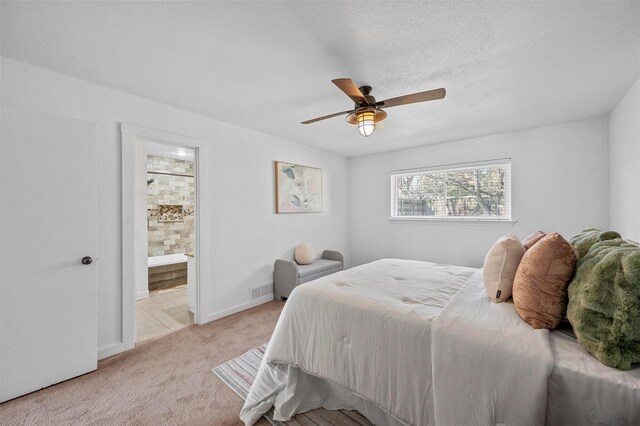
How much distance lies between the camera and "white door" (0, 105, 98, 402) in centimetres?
183

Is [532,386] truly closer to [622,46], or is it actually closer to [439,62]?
[439,62]

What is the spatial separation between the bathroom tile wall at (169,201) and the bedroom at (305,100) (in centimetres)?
251

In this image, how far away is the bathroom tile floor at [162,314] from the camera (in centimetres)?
293

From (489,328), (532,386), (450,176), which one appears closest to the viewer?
(532,386)

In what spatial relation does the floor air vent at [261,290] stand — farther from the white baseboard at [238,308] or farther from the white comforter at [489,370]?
the white comforter at [489,370]

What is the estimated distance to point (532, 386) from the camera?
989mm

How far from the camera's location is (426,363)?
128 cm

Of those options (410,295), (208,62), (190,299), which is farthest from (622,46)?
(190,299)

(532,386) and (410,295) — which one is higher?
(410,295)

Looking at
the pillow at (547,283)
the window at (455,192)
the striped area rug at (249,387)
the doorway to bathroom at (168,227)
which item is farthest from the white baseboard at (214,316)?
the pillow at (547,283)

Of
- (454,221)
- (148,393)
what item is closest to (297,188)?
(454,221)

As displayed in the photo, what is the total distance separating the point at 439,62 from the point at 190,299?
382 cm

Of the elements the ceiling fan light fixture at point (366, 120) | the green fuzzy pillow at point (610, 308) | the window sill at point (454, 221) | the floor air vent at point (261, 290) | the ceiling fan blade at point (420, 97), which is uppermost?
the ceiling fan blade at point (420, 97)

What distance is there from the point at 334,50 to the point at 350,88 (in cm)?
29
